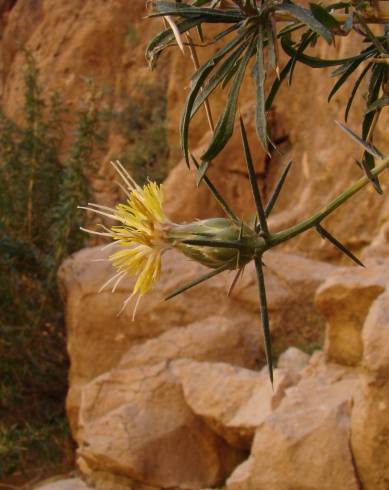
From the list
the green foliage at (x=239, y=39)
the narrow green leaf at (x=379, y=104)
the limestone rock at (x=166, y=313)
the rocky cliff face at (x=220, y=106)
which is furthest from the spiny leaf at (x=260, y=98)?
the limestone rock at (x=166, y=313)

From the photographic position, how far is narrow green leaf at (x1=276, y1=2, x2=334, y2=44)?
99cm

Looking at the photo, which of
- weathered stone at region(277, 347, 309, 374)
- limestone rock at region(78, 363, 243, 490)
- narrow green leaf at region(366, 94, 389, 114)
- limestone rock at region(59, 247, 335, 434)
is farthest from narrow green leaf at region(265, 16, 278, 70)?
limestone rock at region(59, 247, 335, 434)

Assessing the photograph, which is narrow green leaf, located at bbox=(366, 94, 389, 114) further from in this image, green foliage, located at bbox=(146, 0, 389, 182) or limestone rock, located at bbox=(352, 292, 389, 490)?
limestone rock, located at bbox=(352, 292, 389, 490)

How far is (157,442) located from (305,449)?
0.94 metres

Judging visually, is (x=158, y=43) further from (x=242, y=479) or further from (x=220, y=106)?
(x=220, y=106)

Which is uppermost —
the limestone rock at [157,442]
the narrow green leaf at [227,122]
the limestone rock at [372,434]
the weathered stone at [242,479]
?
the narrow green leaf at [227,122]

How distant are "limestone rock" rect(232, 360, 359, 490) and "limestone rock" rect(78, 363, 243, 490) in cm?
58

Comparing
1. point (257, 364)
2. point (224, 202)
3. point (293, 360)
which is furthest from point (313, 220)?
point (257, 364)

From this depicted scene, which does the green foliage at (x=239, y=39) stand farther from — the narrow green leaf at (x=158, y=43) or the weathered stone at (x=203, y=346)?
the weathered stone at (x=203, y=346)

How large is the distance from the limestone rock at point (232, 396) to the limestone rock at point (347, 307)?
0.79 feet

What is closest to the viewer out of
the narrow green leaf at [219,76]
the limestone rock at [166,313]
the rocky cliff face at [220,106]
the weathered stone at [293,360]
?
the narrow green leaf at [219,76]

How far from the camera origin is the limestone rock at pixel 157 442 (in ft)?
10.1

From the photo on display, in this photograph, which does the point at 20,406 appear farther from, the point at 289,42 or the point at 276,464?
the point at 289,42

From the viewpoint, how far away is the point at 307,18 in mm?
1028
